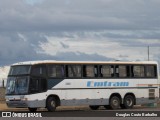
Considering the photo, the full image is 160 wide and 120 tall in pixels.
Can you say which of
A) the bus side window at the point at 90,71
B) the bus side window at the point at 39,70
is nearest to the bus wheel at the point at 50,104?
the bus side window at the point at 39,70

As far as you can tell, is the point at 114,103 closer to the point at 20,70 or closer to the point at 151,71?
the point at 151,71

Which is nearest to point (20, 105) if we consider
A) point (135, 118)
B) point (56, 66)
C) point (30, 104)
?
point (30, 104)

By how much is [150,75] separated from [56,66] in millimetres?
7441

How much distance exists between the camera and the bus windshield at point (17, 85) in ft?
118

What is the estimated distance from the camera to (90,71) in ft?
126

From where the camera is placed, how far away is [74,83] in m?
37.5

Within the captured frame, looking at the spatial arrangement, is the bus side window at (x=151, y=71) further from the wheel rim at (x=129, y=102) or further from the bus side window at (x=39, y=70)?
the bus side window at (x=39, y=70)

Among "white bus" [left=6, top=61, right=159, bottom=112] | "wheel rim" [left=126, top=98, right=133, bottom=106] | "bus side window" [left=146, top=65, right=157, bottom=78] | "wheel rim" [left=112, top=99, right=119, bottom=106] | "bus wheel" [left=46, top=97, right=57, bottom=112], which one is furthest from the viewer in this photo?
"bus side window" [left=146, top=65, right=157, bottom=78]

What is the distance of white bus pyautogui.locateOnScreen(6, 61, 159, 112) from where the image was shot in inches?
1417

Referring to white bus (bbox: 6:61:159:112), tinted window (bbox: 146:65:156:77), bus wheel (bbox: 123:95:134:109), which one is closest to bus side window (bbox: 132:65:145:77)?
white bus (bbox: 6:61:159:112)

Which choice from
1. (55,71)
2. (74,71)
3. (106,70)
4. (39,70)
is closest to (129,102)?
(106,70)

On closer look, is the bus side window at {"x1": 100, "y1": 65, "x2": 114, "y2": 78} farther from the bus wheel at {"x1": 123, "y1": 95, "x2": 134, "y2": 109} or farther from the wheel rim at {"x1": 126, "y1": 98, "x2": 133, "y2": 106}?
the wheel rim at {"x1": 126, "y1": 98, "x2": 133, "y2": 106}

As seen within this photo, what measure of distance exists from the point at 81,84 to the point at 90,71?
44.0 inches

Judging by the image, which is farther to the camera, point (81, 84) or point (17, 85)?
point (81, 84)
